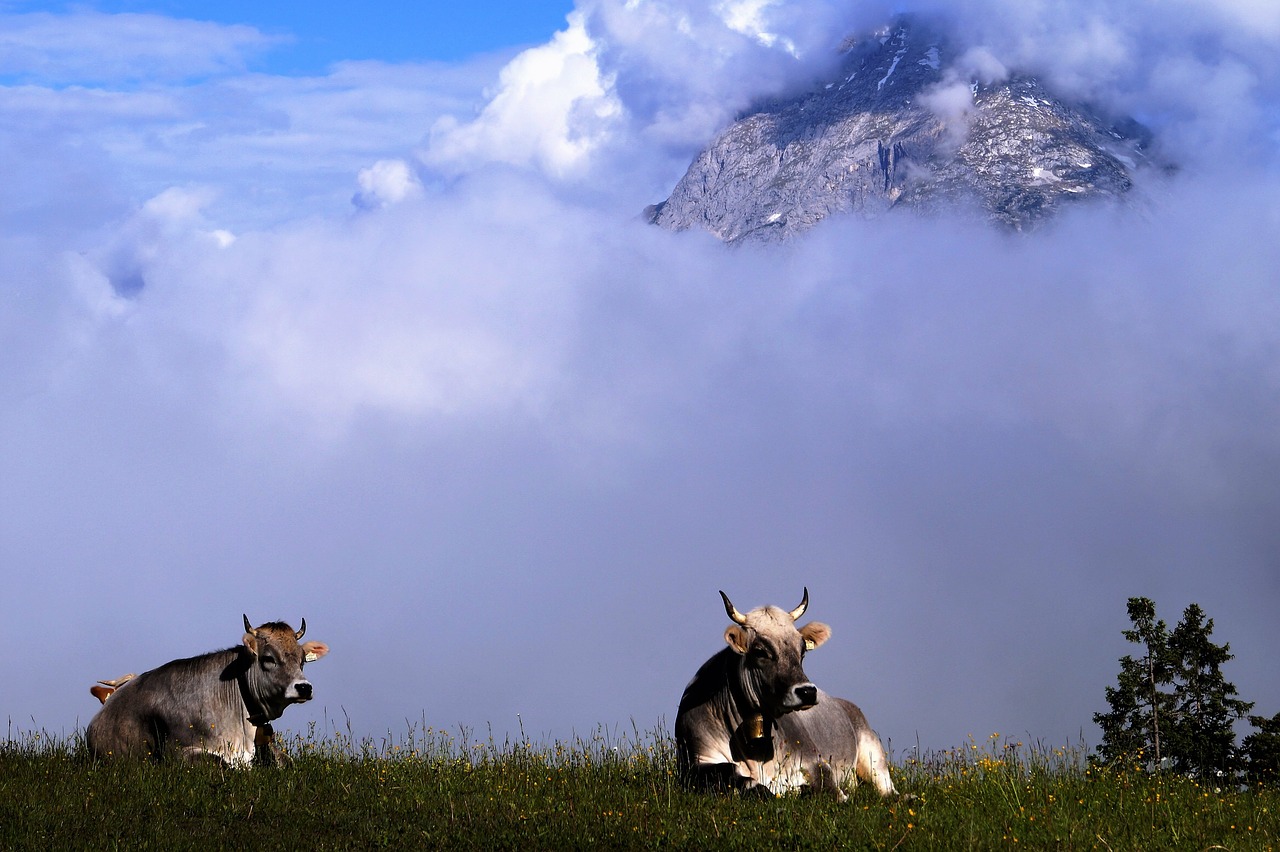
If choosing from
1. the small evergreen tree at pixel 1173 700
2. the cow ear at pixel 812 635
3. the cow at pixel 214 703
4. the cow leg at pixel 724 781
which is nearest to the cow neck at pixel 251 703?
the cow at pixel 214 703

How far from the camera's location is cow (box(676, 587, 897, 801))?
1512 centimetres

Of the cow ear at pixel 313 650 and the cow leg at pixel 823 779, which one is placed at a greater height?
the cow ear at pixel 313 650

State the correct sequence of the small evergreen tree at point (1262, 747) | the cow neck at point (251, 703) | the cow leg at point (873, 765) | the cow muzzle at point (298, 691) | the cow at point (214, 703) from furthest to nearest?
the small evergreen tree at point (1262, 747) → the cow neck at point (251, 703) → the cow muzzle at point (298, 691) → the cow at point (214, 703) → the cow leg at point (873, 765)

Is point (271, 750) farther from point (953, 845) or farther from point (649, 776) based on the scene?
point (953, 845)

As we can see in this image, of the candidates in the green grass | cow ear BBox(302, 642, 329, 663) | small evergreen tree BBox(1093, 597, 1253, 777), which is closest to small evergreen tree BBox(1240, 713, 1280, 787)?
small evergreen tree BBox(1093, 597, 1253, 777)

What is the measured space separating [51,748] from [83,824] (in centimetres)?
578

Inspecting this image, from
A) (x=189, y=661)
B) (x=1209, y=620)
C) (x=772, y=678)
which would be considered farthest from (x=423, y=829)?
(x=1209, y=620)

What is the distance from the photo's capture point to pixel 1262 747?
3544 cm

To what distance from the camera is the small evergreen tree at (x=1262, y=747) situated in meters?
34.8

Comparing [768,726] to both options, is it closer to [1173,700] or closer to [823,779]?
[823,779]

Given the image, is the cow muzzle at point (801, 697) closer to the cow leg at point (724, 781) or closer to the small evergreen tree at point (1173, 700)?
the cow leg at point (724, 781)

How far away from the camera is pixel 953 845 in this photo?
495 inches

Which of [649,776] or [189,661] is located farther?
[189,661]

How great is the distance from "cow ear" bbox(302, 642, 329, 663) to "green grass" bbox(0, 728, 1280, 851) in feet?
6.07
